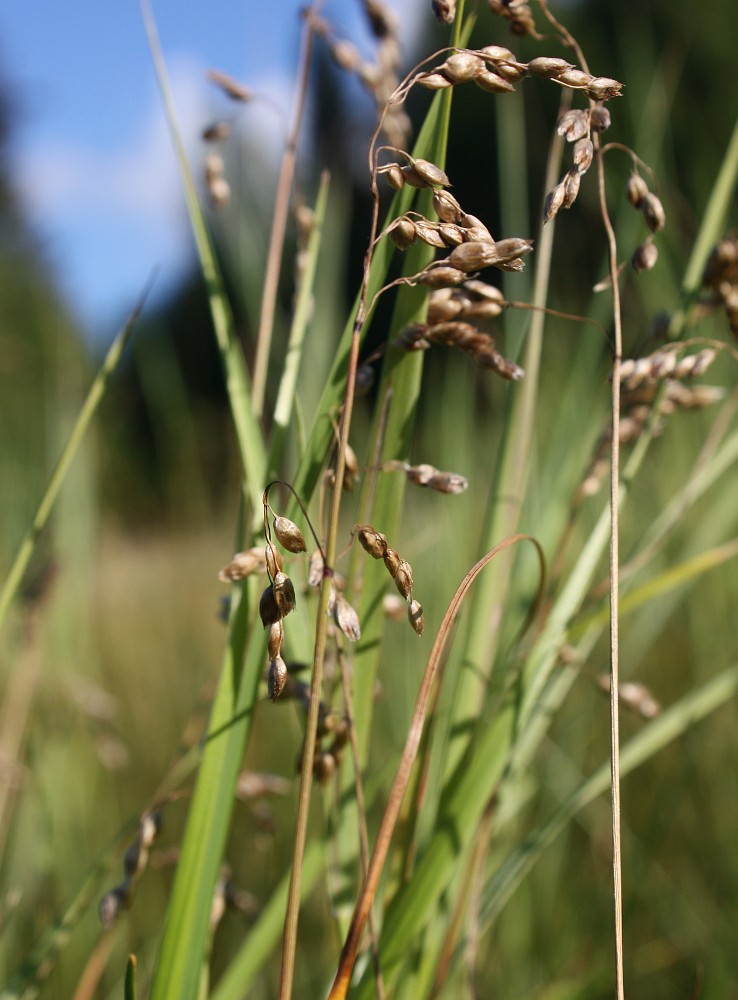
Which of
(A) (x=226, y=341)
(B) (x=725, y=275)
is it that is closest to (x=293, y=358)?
(A) (x=226, y=341)

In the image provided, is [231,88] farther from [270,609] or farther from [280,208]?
[270,609]

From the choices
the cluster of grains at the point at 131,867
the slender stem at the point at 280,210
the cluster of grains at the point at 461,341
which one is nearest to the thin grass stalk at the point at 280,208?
the slender stem at the point at 280,210

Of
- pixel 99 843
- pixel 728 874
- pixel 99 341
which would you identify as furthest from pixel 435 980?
pixel 99 341

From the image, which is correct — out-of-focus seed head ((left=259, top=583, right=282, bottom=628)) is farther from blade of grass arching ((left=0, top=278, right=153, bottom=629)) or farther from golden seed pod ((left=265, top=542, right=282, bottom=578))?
blade of grass arching ((left=0, top=278, right=153, bottom=629))

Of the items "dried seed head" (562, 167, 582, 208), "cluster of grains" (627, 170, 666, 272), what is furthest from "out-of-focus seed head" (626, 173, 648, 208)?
"dried seed head" (562, 167, 582, 208)

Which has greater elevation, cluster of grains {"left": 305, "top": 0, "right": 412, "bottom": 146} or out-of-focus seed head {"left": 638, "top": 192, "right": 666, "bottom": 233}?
cluster of grains {"left": 305, "top": 0, "right": 412, "bottom": 146}

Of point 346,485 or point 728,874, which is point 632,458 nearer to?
point 346,485
